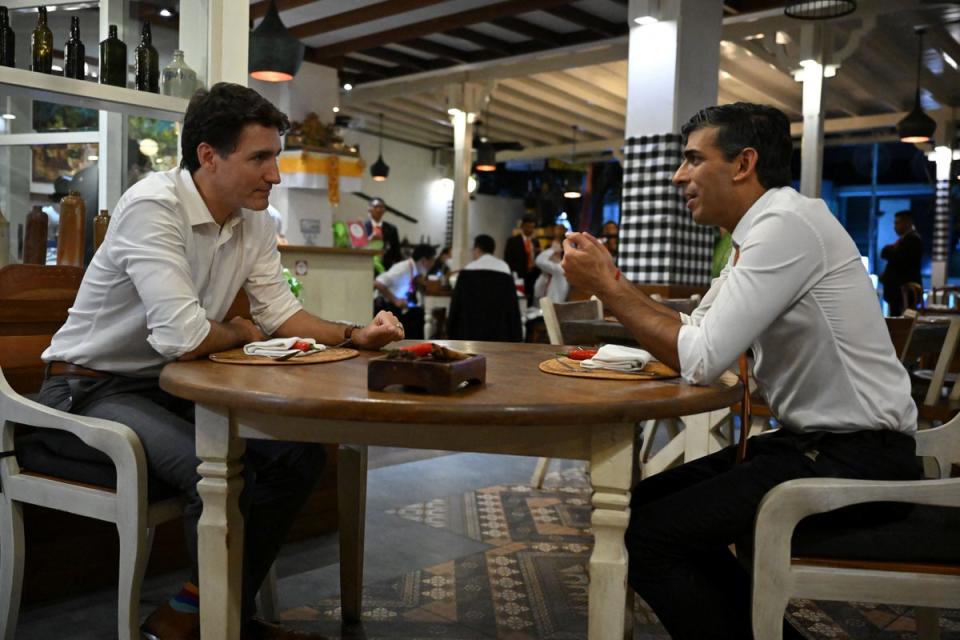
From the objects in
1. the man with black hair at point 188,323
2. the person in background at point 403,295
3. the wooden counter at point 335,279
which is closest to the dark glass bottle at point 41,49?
the man with black hair at point 188,323

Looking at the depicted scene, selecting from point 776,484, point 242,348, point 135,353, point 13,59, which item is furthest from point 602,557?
point 13,59

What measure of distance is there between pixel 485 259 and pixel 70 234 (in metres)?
4.81

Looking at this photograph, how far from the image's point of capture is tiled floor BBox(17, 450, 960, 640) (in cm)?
229

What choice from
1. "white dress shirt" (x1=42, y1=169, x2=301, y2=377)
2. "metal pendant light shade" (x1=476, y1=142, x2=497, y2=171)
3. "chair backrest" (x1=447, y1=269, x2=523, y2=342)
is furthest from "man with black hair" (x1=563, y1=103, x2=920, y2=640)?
"metal pendant light shade" (x1=476, y1=142, x2=497, y2=171)

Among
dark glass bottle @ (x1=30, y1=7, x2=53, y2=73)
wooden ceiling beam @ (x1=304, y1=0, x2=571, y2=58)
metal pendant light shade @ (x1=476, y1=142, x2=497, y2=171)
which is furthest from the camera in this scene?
metal pendant light shade @ (x1=476, y1=142, x2=497, y2=171)

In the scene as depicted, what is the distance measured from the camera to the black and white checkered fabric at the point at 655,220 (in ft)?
24.5

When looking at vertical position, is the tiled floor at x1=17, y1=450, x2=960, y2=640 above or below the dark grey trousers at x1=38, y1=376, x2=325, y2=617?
below

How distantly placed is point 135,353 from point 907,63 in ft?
37.0

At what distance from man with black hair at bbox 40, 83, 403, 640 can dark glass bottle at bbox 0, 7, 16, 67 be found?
39.2 inches

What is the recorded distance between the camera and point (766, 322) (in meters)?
1.56

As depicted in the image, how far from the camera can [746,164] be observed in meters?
1.77

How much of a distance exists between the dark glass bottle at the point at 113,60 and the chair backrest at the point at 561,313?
174cm

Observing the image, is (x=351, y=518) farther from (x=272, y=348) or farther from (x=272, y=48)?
(x=272, y=48)

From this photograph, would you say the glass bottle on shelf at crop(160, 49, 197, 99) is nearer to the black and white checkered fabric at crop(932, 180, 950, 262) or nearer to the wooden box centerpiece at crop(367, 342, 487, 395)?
the wooden box centerpiece at crop(367, 342, 487, 395)
